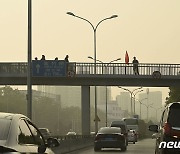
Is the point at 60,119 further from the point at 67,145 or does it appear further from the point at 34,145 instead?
the point at 34,145

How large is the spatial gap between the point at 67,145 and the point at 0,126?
972 inches

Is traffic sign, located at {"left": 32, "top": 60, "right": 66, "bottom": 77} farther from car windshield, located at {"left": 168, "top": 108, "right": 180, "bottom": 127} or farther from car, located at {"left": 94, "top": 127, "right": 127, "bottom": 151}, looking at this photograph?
car windshield, located at {"left": 168, "top": 108, "right": 180, "bottom": 127}

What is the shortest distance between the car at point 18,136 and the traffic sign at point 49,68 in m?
37.0

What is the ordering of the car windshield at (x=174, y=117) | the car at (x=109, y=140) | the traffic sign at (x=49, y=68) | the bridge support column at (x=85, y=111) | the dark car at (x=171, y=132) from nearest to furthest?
1. the dark car at (x=171, y=132)
2. the car windshield at (x=174, y=117)
3. the car at (x=109, y=140)
4. the traffic sign at (x=49, y=68)
5. the bridge support column at (x=85, y=111)

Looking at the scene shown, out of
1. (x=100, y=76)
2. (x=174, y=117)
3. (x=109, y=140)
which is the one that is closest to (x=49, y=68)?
(x=100, y=76)

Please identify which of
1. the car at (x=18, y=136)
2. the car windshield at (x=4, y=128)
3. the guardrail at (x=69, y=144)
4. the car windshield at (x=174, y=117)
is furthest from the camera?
the guardrail at (x=69, y=144)

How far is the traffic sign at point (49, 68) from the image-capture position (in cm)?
4847

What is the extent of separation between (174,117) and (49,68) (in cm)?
3553

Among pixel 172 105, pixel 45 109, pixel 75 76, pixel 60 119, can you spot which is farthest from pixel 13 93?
pixel 172 105

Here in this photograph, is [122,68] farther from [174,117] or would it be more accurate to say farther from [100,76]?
[174,117]

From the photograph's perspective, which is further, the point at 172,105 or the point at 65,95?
the point at 65,95

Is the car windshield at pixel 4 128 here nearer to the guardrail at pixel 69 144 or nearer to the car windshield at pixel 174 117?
the car windshield at pixel 174 117

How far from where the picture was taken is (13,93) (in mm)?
111000

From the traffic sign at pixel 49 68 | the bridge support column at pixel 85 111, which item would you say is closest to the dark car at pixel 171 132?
the traffic sign at pixel 49 68
